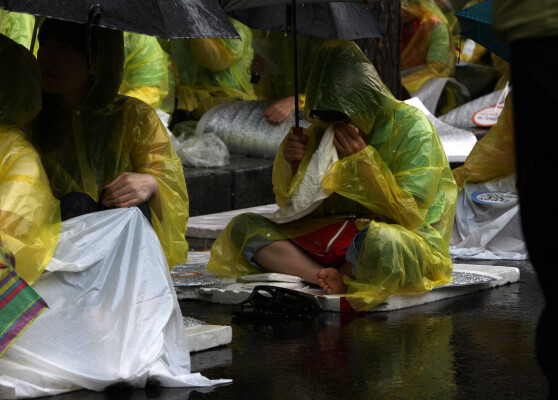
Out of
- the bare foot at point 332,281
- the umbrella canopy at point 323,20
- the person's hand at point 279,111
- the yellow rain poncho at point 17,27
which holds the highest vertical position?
the umbrella canopy at point 323,20

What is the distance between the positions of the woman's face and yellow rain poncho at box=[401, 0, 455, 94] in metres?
7.38

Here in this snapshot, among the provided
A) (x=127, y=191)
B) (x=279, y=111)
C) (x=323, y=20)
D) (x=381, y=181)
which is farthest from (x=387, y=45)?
(x=127, y=191)

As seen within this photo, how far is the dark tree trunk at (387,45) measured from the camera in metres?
7.03

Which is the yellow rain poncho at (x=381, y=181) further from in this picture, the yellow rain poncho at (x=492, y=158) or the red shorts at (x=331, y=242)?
the yellow rain poncho at (x=492, y=158)

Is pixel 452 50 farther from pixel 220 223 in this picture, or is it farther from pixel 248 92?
pixel 220 223

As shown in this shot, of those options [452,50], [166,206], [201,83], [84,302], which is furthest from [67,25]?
[452,50]

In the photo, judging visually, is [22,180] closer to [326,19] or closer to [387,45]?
[326,19]

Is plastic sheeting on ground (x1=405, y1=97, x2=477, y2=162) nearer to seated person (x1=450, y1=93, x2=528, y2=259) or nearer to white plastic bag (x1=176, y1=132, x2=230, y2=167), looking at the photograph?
white plastic bag (x1=176, y1=132, x2=230, y2=167)

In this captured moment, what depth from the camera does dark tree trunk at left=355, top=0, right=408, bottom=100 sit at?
23.1 feet

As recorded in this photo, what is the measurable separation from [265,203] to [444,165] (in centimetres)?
308

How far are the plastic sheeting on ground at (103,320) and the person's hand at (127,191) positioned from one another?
17 cm

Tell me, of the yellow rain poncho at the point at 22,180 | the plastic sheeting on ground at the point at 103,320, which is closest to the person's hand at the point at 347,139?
the plastic sheeting on ground at the point at 103,320

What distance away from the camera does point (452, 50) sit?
11086mm

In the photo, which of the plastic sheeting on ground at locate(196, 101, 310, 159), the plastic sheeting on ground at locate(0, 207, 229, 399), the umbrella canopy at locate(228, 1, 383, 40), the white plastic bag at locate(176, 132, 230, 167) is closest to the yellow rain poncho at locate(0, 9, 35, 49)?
the white plastic bag at locate(176, 132, 230, 167)
